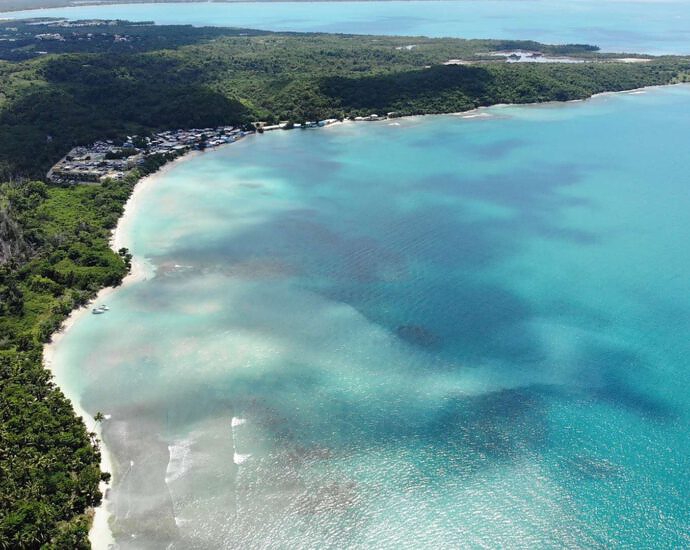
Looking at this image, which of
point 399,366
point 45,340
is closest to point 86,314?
point 45,340

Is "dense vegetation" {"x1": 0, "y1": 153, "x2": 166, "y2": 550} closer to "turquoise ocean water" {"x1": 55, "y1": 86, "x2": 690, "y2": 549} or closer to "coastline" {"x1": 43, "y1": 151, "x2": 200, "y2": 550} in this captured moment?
"coastline" {"x1": 43, "y1": 151, "x2": 200, "y2": 550}

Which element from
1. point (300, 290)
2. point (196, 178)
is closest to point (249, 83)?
point (196, 178)

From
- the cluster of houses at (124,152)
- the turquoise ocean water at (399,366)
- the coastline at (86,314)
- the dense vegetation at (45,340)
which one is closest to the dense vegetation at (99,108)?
the dense vegetation at (45,340)

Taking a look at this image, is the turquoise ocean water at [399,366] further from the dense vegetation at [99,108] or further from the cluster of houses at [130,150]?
the cluster of houses at [130,150]

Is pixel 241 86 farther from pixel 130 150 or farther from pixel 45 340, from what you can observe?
pixel 45 340

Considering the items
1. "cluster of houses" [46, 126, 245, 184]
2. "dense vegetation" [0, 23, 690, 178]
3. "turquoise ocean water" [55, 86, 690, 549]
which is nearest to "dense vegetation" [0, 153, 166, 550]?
"turquoise ocean water" [55, 86, 690, 549]

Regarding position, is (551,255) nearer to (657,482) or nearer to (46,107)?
(657,482)
